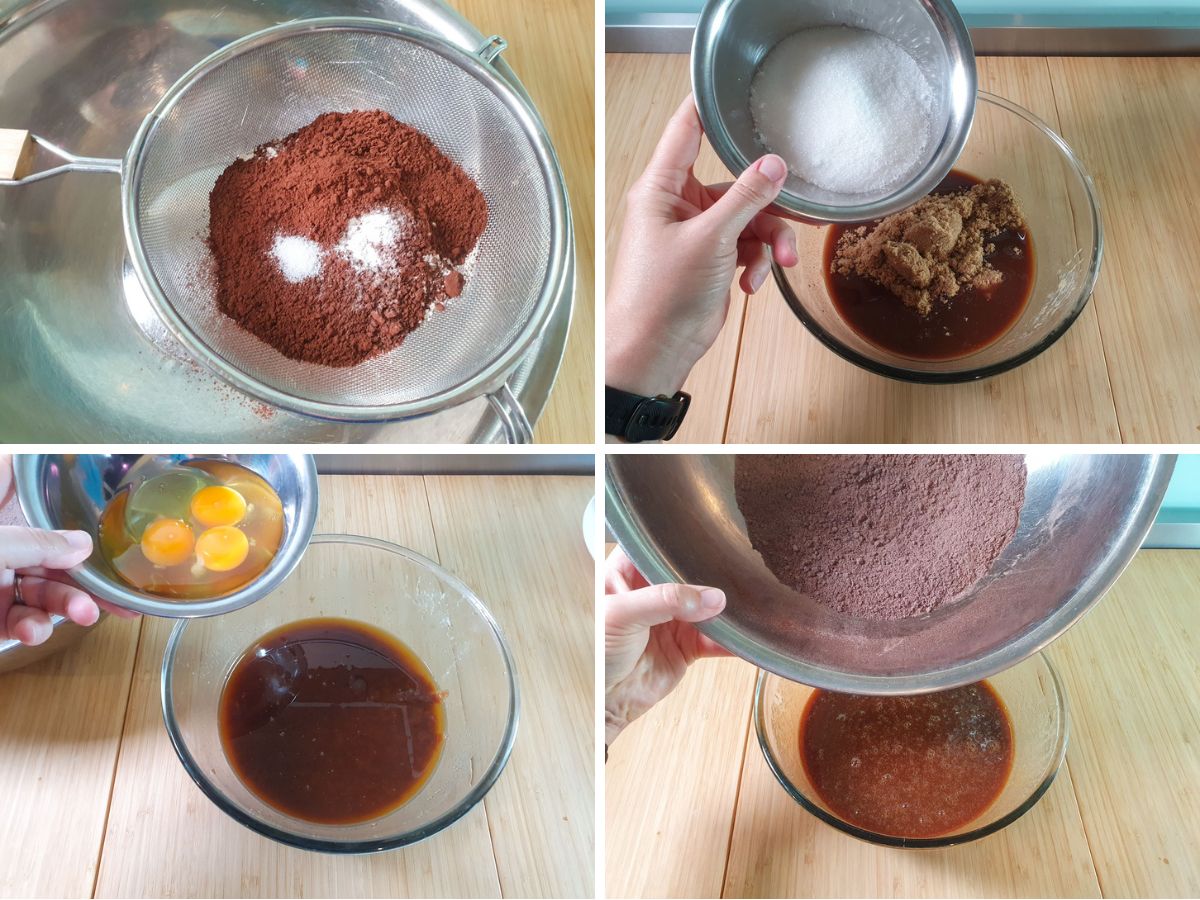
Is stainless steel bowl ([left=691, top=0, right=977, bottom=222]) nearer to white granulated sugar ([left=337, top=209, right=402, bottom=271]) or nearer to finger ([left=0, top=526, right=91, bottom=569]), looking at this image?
white granulated sugar ([left=337, top=209, right=402, bottom=271])

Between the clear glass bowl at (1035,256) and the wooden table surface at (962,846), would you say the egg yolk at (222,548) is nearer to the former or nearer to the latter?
the wooden table surface at (962,846)

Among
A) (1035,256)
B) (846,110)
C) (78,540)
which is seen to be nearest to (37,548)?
(78,540)

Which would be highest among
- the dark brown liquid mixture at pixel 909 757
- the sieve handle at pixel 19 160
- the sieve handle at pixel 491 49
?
the sieve handle at pixel 491 49

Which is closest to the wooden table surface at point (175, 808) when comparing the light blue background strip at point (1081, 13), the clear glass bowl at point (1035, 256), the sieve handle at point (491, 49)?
the clear glass bowl at point (1035, 256)

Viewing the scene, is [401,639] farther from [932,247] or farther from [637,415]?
[932,247]

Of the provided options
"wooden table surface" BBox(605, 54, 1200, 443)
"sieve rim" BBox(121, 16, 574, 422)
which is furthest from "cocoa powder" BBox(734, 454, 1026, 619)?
"sieve rim" BBox(121, 16, 574, 422)

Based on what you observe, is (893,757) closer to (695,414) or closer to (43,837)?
(695,414)
